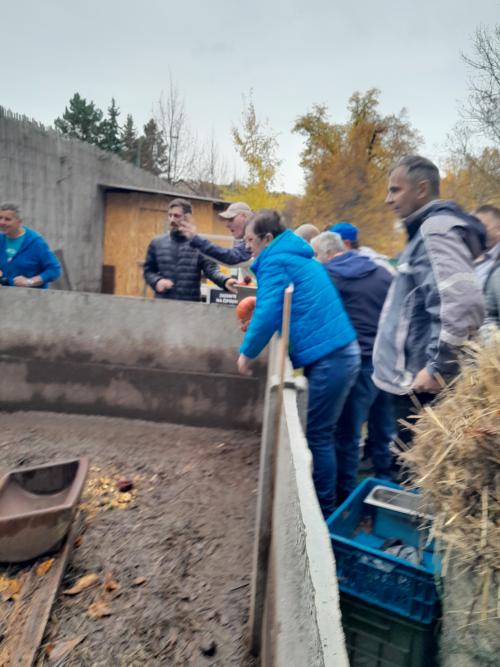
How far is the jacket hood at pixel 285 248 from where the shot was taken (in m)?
3.24

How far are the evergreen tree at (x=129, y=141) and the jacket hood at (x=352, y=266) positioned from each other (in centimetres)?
4647

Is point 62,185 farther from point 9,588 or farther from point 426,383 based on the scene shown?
point 426,383

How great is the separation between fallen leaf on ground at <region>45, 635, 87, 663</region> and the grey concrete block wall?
29.2ft

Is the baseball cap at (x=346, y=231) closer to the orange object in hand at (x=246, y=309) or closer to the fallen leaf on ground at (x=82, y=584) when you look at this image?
the orange object in hand at (x=246, y=309)

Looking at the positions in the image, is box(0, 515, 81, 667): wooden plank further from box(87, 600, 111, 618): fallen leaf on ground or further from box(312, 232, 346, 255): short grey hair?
box(312, 232, 346, 255): short grey hair

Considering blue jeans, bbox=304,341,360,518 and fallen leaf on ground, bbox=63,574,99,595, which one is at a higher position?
blue jeans, bbox=304,341,360,518

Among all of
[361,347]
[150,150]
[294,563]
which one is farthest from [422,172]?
[150,150]

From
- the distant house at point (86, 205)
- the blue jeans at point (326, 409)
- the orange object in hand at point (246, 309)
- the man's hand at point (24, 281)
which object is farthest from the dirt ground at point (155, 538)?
the distant house at point (86, 205)

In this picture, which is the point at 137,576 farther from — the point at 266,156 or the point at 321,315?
the point at 266,156

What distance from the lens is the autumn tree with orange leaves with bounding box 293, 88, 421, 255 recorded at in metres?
21.9

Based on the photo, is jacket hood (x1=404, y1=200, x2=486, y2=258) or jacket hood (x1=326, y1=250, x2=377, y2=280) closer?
jacket hood (x1=404, y1=200, x2=486, y2=258)

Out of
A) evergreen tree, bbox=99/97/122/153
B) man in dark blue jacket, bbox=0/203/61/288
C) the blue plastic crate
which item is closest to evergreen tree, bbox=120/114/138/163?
evergreen tree, bbox=99/97/122/153

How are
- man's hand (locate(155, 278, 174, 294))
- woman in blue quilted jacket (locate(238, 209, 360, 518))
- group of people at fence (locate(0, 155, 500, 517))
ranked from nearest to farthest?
1. group of people at fence (locate(0, 155, 500, 517))
2. woman in blue quilted jacket (locate(238, 209, 360, 518))
3. man's hand (locate(155, 278, 174, 294))

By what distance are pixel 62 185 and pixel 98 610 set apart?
37.4 ft
